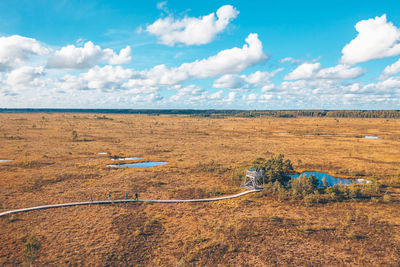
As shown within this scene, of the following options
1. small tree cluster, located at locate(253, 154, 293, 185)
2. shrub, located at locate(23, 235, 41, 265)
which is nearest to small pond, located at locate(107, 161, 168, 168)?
small tree cluster, located at locate(253, 154, 293, 185)

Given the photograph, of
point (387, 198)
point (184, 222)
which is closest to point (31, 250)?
point (184, 222)

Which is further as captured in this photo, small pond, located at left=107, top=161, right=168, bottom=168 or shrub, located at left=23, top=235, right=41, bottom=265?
small pond, located at left=107, top=161, right=168, bottom=168

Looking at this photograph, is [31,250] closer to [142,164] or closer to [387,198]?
[142,164]

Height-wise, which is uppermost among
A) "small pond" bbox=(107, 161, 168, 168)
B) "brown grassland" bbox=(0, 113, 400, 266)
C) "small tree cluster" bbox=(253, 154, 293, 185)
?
"small tree cluster" bbox=(253, 154, 293, 185)

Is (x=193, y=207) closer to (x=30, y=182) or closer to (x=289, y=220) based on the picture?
(x=289, y=220)

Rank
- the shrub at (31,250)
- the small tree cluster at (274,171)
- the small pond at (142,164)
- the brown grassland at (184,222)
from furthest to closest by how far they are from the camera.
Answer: the small pond at (142,164) → the small tree cluster at (274,171) → the brown grassland at (184,222) → the shrub at (31,250)

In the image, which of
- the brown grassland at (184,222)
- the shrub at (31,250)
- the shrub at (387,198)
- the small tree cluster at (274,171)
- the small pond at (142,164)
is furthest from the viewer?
the small pond at (142,164)

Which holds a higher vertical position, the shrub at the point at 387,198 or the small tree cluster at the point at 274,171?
the small tree cluster at the point at 274,171

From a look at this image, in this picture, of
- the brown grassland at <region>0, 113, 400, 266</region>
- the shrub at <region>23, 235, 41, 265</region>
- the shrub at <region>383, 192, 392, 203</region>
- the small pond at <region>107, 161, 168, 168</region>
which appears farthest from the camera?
the small pond at <region>107, 161, 168, 168</region>

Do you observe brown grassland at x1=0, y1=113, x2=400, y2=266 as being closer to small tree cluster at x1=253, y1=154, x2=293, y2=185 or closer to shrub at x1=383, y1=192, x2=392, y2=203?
shrub at x1=383, y1=192, x2=392, y2=203

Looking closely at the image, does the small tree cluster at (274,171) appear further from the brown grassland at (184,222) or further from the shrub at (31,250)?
the shrub at (31,250)

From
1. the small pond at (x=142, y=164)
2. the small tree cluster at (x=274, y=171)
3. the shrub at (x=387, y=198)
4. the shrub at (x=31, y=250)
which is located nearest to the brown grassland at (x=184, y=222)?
the shrub at (x=31, y=250)
